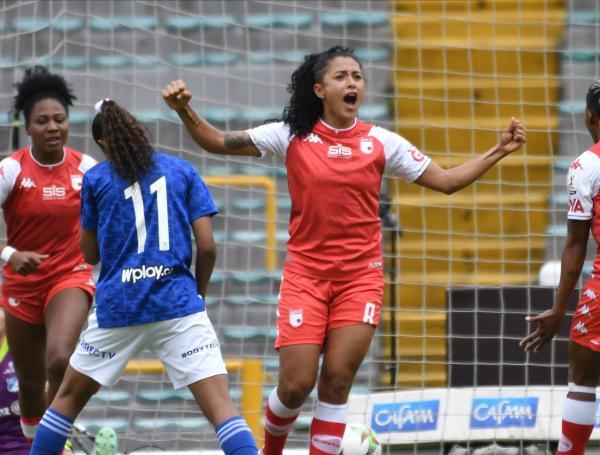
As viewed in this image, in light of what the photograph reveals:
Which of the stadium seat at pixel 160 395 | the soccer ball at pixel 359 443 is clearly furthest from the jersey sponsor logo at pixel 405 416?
the stadium seat at pixel 160 395

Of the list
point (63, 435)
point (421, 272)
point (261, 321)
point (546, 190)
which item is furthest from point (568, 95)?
point (63, 435)

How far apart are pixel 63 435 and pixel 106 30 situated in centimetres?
436

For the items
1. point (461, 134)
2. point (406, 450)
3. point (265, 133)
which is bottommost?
point (406, 450)

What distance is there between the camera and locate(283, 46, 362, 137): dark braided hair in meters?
6.41

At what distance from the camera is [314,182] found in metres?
6.20

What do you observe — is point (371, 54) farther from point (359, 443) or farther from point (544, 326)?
point (544, 326)

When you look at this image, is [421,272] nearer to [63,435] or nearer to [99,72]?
[99,72]

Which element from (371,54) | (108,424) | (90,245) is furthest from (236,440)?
(371,54)

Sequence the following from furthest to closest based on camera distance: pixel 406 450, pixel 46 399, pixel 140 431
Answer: pixel 140 431
pixel 406 450
pixel 46 399

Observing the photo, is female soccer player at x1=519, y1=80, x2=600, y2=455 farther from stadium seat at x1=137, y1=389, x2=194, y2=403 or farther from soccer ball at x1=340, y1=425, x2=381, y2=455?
stadium seat at x1=137, y1=389, x2=194, y2=403

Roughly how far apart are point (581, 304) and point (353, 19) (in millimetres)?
4198

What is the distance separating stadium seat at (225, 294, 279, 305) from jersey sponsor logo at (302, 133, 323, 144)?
2847 millimetres

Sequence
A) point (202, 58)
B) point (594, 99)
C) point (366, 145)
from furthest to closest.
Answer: point (202, 58) < point (366, 145) < point (594, 99)

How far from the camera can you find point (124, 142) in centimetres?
584
